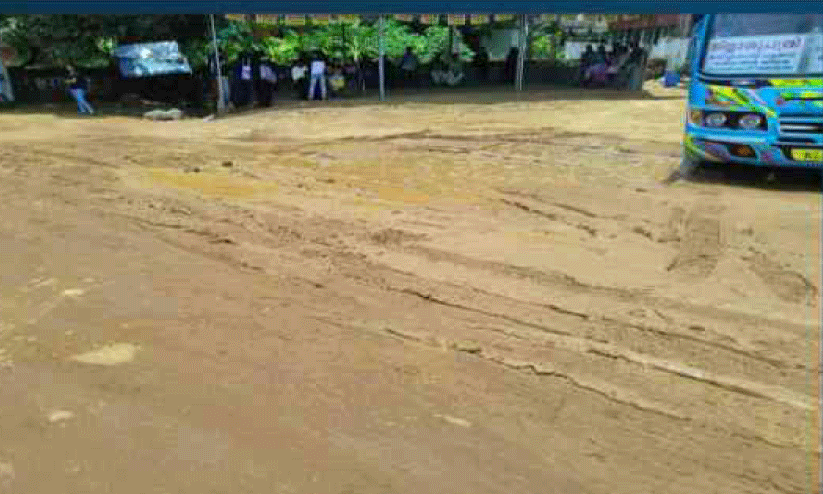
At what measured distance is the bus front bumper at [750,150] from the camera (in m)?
8.34

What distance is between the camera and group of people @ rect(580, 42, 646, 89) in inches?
949

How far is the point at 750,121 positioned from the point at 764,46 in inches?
34.6

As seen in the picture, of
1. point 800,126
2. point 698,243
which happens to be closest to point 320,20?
point 800,126

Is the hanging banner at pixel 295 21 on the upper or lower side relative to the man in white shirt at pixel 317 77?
upper

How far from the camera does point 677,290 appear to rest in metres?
5.44

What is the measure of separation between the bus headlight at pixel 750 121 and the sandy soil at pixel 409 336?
752 millimetres

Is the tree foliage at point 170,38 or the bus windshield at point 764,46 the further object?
the tree foliage at point 170,38

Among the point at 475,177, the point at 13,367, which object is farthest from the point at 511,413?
the point at 475,177

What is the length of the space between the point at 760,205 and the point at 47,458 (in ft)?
23.9

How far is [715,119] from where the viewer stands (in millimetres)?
8805

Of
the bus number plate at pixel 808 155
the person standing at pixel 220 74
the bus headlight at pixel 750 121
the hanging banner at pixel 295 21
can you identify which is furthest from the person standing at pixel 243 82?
the bus number plate at pixel 808 155

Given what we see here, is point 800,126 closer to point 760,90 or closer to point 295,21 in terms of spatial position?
point 760,90

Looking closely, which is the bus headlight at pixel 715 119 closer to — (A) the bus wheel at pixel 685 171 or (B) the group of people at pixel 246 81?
(A) the bus wheel at pixel 685 171

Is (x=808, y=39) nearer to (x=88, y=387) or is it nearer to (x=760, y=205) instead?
(x=760, y=205)
